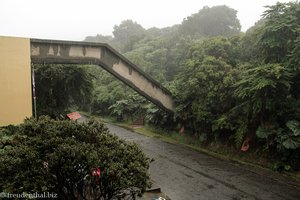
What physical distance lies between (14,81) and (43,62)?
8.16 feet

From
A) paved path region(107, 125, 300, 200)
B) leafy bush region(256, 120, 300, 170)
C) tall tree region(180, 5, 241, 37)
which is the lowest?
paved path region(107, 125, 300, 200)

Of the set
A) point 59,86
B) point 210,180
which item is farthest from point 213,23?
point 210,180

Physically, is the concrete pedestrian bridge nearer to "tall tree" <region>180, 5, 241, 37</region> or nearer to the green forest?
the green forest

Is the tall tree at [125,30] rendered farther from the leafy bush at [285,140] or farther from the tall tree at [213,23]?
the leafy bush at [285,140]

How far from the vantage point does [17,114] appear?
13.0 meters

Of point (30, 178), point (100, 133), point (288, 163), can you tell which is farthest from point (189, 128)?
point (30, 178)

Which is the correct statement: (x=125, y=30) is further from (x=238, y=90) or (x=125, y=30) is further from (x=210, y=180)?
(x=210, y=180)

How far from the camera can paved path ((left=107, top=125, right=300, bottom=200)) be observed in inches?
424

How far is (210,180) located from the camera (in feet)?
40.6

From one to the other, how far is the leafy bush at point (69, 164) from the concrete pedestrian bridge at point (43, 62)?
6938mm

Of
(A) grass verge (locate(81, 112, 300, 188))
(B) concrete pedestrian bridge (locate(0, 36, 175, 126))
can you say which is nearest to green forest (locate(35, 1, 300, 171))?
(A) grass verge (locate(81, 112, 300, 188))

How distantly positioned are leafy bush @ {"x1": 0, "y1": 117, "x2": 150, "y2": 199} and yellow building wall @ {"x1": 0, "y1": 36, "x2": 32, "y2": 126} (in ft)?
22.4

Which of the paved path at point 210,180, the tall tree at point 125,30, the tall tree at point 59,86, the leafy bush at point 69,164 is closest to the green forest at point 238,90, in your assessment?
the tall tree at point 59,86

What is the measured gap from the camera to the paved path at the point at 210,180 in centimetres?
1077
